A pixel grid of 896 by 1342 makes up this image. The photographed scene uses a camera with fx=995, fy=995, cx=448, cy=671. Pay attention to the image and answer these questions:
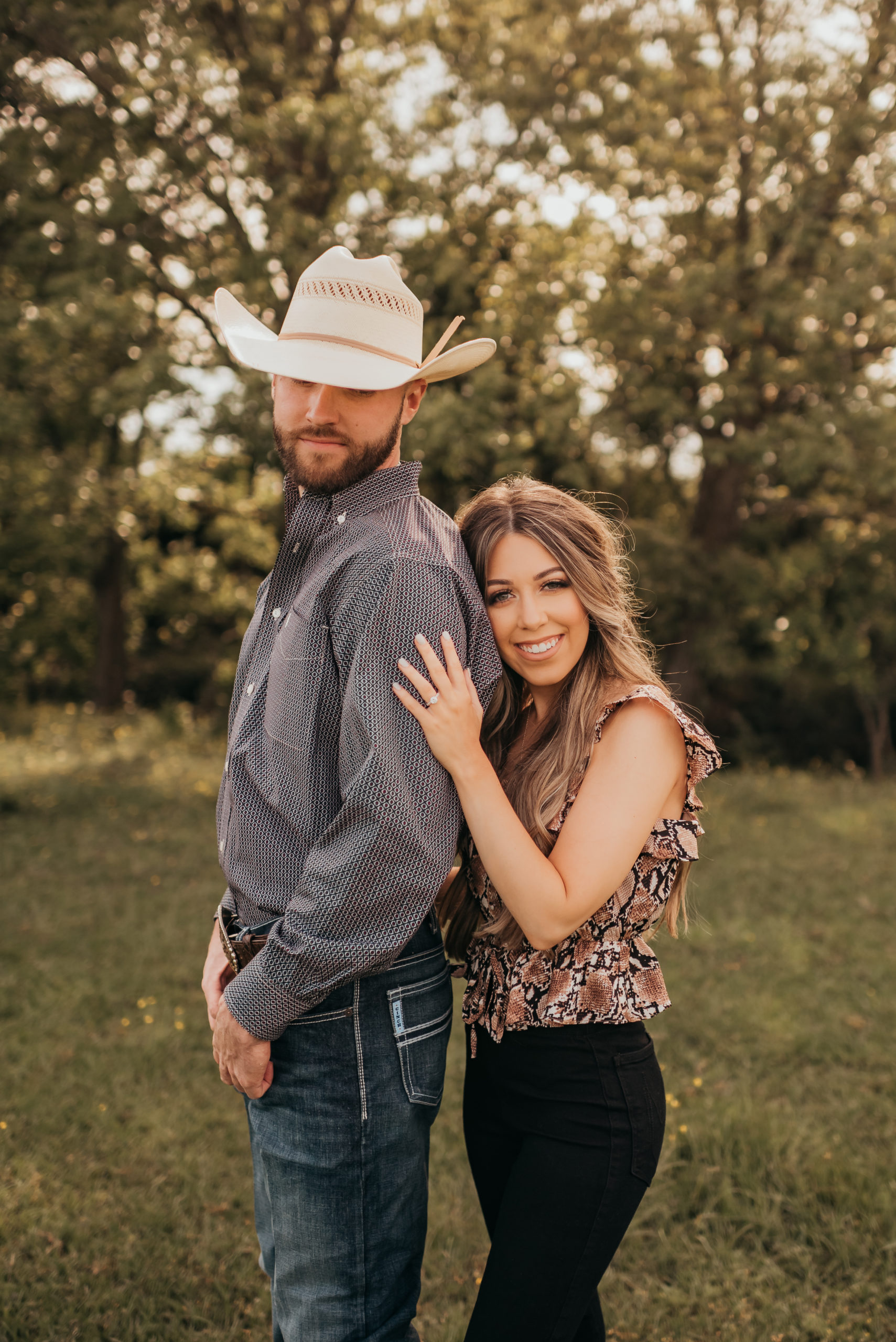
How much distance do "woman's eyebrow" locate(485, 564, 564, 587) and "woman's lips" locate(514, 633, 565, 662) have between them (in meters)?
0.12

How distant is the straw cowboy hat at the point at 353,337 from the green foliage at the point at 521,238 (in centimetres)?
673

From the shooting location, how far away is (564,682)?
2.21 m

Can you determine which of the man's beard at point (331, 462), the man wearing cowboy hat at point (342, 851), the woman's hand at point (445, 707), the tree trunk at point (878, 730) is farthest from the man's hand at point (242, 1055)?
the tree trunk at point (878, 730)

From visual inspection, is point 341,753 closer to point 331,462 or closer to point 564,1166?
point 331,462

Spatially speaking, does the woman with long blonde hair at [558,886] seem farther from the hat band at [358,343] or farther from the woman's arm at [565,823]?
the hat band at [358,343]

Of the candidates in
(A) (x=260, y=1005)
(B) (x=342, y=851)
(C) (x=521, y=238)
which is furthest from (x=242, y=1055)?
(C) (x=521, y=238)

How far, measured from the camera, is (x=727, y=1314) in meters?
3.04

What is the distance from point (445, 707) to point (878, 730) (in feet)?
52.5

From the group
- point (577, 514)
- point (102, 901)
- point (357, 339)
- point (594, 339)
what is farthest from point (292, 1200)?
point (594, 339)

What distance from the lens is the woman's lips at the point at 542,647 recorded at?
2057 mm

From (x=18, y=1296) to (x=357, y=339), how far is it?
294cm

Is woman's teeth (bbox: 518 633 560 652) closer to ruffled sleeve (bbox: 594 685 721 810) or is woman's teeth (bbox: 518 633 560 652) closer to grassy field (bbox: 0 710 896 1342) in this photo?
Result: ruffled sleeve (bbox: 594 685 721 810)

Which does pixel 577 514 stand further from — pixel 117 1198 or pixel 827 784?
pixel 827 784

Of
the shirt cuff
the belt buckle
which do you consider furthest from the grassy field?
the shirt cuff
